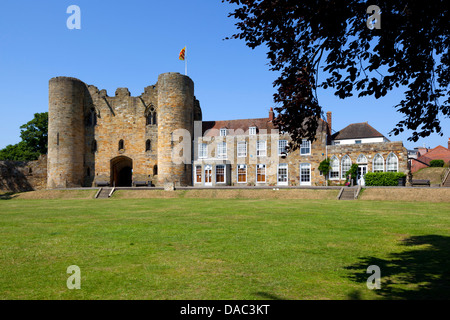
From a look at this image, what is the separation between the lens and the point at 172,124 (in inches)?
1618

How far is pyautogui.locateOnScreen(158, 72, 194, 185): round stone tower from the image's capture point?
1619 inches

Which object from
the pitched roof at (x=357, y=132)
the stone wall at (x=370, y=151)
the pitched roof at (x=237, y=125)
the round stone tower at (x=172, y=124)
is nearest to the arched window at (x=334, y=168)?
the stone wall at (x=370, y=151)

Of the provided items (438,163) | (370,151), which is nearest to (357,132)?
(370,151)

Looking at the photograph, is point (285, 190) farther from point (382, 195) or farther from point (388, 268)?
point (388, 268)

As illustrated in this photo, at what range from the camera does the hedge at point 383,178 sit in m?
33.2

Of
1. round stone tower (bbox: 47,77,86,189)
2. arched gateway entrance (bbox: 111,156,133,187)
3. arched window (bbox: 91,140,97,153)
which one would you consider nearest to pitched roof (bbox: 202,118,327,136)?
arched gateway entrance (bbox: 111,156,133,187)

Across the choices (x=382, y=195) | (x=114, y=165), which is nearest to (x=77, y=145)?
(x=114, y=165)

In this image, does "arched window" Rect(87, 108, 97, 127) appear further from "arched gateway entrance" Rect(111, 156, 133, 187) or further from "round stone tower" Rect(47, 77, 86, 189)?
"arched gateway entrance" Rect(111, 156, 133, 187)

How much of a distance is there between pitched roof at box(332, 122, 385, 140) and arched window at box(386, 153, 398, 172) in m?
9.22

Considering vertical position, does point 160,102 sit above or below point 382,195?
above

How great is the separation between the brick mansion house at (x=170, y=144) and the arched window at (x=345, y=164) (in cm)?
11

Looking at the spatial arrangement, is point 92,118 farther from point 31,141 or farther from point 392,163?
point 392,163

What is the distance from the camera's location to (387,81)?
6516mm

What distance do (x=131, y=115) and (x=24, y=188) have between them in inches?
695
